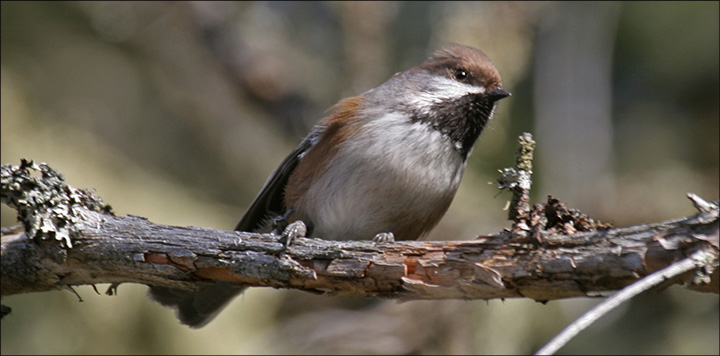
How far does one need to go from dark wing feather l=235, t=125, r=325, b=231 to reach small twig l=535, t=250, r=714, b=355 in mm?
2586

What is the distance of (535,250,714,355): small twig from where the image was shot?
220cm

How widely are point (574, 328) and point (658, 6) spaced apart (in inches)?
252

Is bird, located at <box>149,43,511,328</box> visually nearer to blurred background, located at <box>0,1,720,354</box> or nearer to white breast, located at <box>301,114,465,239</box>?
white breast, located at <box>301,114,465,239</box>

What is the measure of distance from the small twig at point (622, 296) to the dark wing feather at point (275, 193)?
2.59m

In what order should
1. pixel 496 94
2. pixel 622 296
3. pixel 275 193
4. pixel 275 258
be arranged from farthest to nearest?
pixel 275 193
pixel 496 94
pixel 275 258
pixel 622 296

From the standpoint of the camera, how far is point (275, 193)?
491 centimetres

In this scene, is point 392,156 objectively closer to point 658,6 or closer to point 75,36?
point 658,6

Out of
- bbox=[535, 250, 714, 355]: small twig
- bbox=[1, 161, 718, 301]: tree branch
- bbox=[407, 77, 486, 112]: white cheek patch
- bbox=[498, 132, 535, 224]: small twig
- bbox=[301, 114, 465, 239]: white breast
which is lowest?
bbox=[535, 250, 714, 355]: small twig

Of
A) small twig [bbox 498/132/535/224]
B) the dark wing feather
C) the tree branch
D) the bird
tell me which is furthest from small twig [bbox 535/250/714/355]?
the dark wing feather

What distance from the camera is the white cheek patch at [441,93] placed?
14.5 feet

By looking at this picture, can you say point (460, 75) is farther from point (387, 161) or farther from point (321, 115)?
point (321, 115)

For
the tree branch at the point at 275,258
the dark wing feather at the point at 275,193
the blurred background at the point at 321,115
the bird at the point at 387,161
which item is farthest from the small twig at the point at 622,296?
the dark wing feather at the point at 275,193

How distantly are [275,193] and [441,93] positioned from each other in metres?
1.31

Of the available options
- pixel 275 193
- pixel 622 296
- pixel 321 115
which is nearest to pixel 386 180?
pixel 275 193
